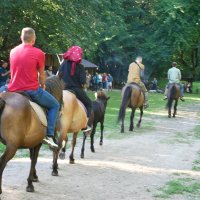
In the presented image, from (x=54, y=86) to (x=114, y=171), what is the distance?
2420mm

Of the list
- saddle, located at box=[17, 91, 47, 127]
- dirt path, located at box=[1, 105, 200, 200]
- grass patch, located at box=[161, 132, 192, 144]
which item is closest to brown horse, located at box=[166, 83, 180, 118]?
grass patch, located at box=[161, 132, 192, 144]

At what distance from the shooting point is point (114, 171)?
32.8 feet

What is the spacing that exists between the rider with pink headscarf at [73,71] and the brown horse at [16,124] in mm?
2738

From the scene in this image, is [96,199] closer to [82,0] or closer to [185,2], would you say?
[82,0]

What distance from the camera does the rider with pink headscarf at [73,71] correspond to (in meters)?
9.96

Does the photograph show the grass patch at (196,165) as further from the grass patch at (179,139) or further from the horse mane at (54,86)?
the horse mane at (54,86)

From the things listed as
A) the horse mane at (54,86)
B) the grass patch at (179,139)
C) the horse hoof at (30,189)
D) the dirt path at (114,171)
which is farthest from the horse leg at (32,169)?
the grass patch at (179,139)

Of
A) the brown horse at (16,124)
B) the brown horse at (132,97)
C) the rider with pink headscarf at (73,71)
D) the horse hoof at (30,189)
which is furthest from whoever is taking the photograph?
the brown horse at (132,97)

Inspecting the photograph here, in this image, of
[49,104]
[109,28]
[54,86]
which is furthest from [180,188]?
[109,28]

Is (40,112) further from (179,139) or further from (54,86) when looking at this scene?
(179,139)

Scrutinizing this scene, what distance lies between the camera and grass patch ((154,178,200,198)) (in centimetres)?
827

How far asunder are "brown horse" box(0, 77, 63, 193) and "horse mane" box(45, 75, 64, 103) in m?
1.29

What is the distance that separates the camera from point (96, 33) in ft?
106

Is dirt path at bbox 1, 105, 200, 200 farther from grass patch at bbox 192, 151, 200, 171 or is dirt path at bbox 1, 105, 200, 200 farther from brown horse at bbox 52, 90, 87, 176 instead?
brown horse at bbox 52, 90, 87, 176
